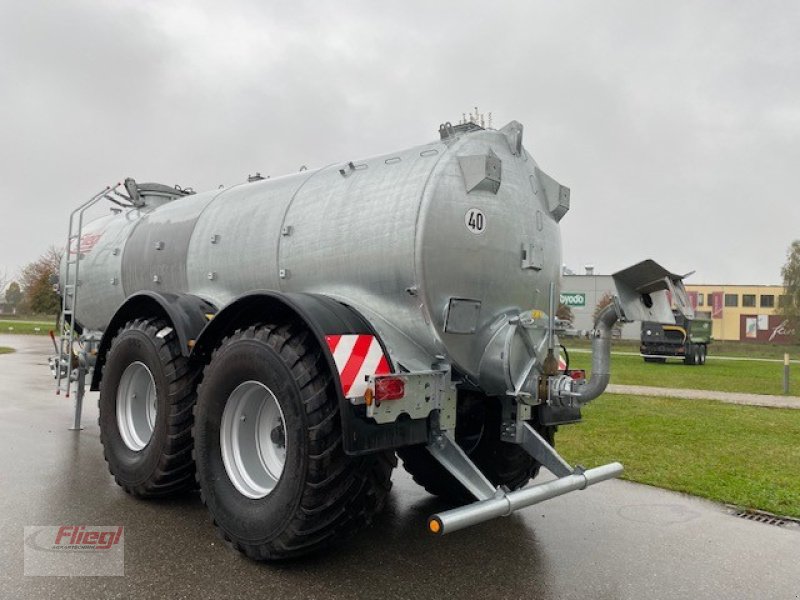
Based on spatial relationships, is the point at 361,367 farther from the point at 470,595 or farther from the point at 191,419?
the point at 191,419

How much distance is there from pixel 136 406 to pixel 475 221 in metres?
3.40

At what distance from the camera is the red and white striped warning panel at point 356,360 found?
11.2ft

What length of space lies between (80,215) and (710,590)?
707cm

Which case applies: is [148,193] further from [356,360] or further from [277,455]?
[356,360]

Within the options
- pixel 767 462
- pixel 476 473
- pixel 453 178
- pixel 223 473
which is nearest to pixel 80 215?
pixel 223 473

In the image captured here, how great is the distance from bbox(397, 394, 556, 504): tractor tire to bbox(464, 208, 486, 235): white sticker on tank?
1.21 m

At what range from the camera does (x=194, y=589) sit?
11.1ft

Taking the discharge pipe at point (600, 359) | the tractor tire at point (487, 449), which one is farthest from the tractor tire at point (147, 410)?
the discharge pipe at point (600, 359)

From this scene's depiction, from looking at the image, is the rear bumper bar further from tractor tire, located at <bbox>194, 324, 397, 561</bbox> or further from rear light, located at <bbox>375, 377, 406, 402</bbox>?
rear light, located at <bbox>375, 377, 406, 402</bbox>

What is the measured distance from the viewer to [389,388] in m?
3.43

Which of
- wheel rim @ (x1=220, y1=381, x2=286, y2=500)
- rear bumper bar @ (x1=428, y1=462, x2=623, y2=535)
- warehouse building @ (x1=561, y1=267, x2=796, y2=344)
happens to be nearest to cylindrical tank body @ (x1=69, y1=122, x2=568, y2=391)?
rear bumper bar @ (x1=428, y1=462, x2=623, y2=535)

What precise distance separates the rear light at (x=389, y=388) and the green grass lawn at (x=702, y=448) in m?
3.59

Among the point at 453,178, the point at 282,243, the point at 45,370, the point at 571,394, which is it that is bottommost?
the point at 45,370

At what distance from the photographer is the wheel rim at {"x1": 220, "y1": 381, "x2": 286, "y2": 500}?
13.3ft
